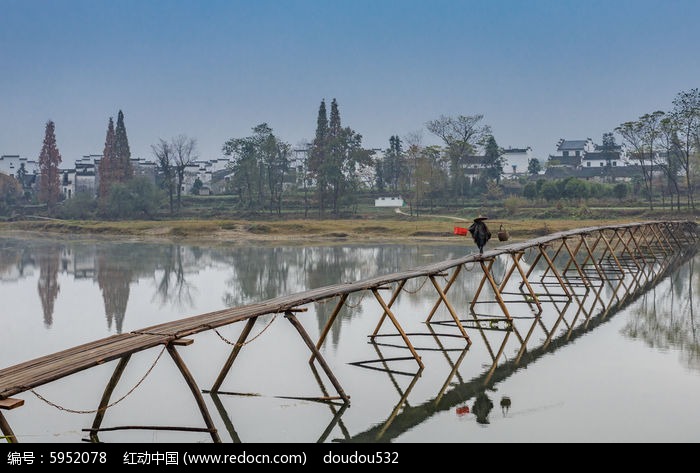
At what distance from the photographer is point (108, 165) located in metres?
72.1

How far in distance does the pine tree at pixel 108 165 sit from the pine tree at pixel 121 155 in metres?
0.28

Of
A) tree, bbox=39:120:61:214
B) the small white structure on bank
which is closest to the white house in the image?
the small white structure on bank

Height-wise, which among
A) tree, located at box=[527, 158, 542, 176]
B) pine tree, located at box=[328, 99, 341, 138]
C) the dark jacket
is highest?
pine tree, located at box=[328, 99, 341, 138]

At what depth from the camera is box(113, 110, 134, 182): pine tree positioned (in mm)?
71625

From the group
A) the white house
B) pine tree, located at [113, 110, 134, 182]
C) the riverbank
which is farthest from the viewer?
the white house

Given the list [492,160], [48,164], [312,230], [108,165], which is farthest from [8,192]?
[492,160]

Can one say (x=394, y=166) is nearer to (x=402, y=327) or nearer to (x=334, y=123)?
(x=334, y=123)

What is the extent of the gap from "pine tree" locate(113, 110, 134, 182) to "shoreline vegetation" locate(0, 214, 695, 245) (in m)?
13.0

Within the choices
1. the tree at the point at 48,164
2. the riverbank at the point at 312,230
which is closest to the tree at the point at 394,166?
the riverbank at the point at 312,230

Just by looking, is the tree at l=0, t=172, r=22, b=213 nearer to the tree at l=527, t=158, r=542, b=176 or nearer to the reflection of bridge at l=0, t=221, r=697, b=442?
the tree at l=527, t=158, r=542, b=176
